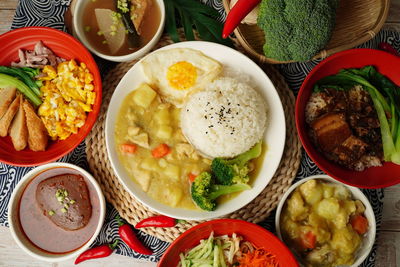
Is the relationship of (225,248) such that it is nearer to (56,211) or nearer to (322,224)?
(322,224)

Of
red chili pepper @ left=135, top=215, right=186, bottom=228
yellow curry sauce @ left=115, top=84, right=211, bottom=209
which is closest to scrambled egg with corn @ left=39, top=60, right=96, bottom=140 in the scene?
yellow curry sauce @ left=115, top=84, right=211, bottom=209

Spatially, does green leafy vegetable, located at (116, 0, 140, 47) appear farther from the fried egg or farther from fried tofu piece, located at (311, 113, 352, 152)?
fried tofu piece, located at (311, 113, 352, 152)

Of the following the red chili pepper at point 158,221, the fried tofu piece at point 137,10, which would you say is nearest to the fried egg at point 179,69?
the fried tofu piece at point 137,10

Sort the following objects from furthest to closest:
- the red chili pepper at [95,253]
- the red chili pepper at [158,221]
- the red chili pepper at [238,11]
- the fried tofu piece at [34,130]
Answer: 1. the red chili pepper at [95,253]
2. the red chili pepper at [158,221]
3. the fried tofu piece at [34,130]
4. the red chili pepper at [238,11]

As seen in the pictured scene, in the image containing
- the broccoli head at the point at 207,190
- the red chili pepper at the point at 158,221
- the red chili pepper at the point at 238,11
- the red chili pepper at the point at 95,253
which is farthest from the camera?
the red chili pepper at the point at 95,253

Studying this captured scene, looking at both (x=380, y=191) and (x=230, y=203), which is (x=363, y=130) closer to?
(x=380, y=191)

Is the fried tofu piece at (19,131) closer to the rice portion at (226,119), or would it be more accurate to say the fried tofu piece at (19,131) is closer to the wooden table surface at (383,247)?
the wooden table surface at (383,247)

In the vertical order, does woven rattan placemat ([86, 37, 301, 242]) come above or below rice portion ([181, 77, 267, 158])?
below
